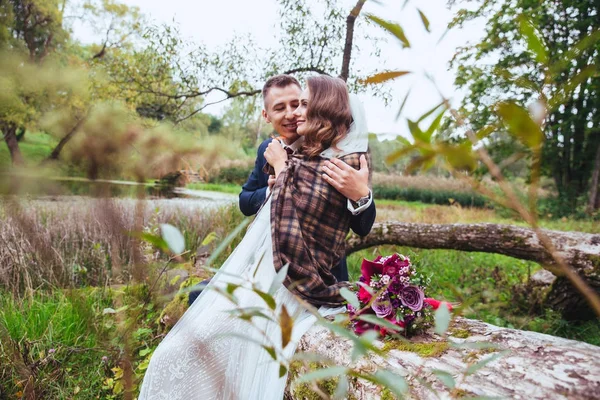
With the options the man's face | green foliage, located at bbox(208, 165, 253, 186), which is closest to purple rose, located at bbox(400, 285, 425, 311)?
the man's face

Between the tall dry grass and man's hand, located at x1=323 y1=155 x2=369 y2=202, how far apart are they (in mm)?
1163

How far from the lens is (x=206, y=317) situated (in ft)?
4.67

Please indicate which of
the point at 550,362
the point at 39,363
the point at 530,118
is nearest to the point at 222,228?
the point at 39,363

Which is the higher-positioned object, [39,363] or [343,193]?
[343,193]

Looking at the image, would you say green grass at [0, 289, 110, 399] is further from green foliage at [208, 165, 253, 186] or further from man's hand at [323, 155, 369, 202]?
green foliage at [208, 165, 253, 186]

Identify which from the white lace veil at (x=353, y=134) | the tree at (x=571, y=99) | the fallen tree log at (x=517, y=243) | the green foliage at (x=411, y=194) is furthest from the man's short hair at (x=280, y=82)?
the green foliage at (x=411, y=194)

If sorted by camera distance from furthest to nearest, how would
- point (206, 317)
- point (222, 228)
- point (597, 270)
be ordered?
point (222, 228), point (597, 270), point (206, 317)

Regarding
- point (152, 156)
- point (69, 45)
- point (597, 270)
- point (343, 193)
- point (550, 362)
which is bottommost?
point (597, 270)

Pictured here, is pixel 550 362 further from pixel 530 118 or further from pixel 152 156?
pixel 152 156

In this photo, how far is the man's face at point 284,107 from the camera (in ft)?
6.30

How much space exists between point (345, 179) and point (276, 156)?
349 mm

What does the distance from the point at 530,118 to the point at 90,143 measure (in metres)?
0.55

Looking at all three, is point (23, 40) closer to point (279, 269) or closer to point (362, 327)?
point (279, 269)

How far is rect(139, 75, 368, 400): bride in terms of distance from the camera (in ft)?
4.36
